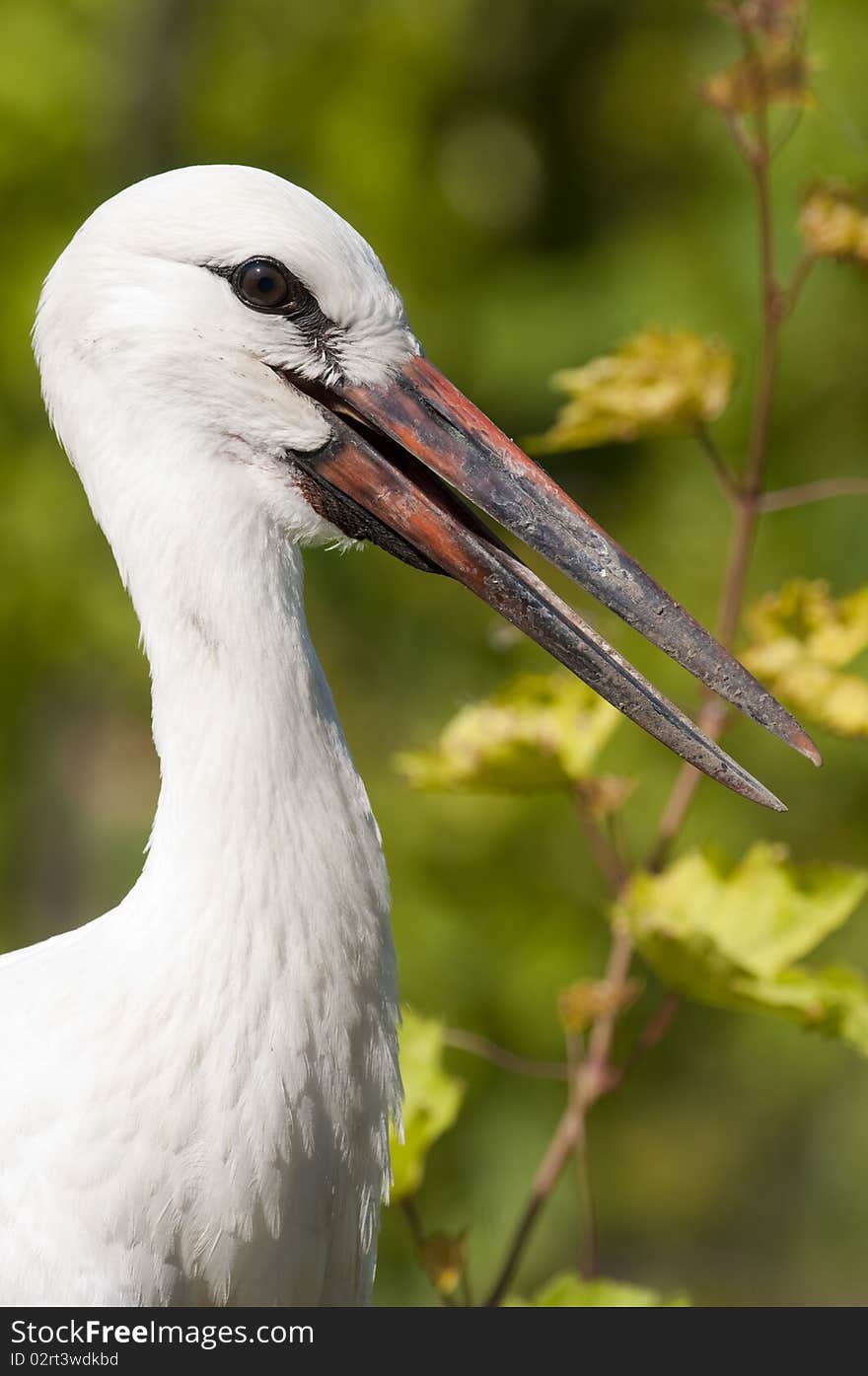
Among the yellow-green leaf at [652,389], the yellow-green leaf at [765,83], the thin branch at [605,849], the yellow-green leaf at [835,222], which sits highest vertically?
the yellow-green leaf at [765,83]

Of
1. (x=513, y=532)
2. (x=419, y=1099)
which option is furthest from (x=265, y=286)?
(x=419, y=1099)

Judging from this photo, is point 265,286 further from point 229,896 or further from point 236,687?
point 229,896

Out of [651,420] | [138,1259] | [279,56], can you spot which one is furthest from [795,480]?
[138,1259]

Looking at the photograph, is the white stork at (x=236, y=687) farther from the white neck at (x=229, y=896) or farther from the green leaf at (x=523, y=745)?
the green leaf at (x=523, y=745)

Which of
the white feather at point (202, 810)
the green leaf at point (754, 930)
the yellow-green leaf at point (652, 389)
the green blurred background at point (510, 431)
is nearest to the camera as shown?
the white feather at point (202, 810)

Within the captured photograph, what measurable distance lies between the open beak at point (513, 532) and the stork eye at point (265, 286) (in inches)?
4.8

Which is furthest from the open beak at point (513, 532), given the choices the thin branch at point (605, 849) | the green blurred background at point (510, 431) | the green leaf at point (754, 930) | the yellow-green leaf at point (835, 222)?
the green blurred background at point (510, 431)

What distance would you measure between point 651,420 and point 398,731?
15.4 feet

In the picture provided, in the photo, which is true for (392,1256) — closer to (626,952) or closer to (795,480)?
(795,480)

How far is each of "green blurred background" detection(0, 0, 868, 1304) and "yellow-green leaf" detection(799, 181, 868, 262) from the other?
3.94 meters

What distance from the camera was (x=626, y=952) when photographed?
8.32 feet

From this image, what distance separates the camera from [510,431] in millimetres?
6914

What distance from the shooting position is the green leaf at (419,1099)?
7.63 feet

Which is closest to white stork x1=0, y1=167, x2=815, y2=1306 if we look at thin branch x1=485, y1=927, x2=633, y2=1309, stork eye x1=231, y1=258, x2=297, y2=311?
stork eye x1=231, y1=258, x2=297, y2=311
